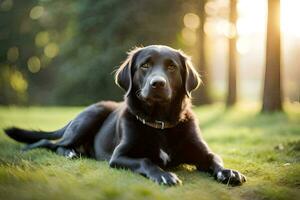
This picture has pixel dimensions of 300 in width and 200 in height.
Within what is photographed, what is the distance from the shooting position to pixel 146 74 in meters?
5.00

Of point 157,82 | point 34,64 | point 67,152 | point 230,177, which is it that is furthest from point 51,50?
point 230,177

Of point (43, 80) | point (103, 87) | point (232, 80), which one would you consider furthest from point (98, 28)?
point (43, 80)

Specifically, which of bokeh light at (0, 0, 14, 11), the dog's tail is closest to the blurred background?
bokeh light at (0, 0, 14, 11)

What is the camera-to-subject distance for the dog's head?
479cm

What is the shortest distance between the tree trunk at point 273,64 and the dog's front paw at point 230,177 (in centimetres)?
762

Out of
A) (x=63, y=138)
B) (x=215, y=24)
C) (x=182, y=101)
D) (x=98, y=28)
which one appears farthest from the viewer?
(x=215, y=24)

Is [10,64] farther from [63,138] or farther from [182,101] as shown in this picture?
[182,101]

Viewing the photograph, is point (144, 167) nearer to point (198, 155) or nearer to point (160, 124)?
point (160, 124)

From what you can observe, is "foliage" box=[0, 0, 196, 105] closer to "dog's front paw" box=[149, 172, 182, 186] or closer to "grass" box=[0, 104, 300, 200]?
"grass" box=[0, 104, 300, 200]

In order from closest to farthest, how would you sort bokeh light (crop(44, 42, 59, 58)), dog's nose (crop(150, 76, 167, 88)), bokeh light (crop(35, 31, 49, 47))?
dog's nose (crop(150, 76, 167, 88)), bokeh light (crop(35, 31, 49, 47)), bokeh light (crop(44, 42, 59, 58))

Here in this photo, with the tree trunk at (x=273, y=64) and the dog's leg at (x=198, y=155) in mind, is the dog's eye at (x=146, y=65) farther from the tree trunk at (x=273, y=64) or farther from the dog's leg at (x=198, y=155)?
the tree trunk at (x=273, y=64)

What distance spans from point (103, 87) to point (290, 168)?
54.6ft

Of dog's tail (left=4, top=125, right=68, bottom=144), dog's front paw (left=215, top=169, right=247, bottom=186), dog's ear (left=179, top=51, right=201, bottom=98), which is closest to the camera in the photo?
dog's front paw (left=215, top=169, right=247, bottom=186)

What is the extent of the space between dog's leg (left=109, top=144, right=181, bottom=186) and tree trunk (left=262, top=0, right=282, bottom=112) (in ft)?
25.0
